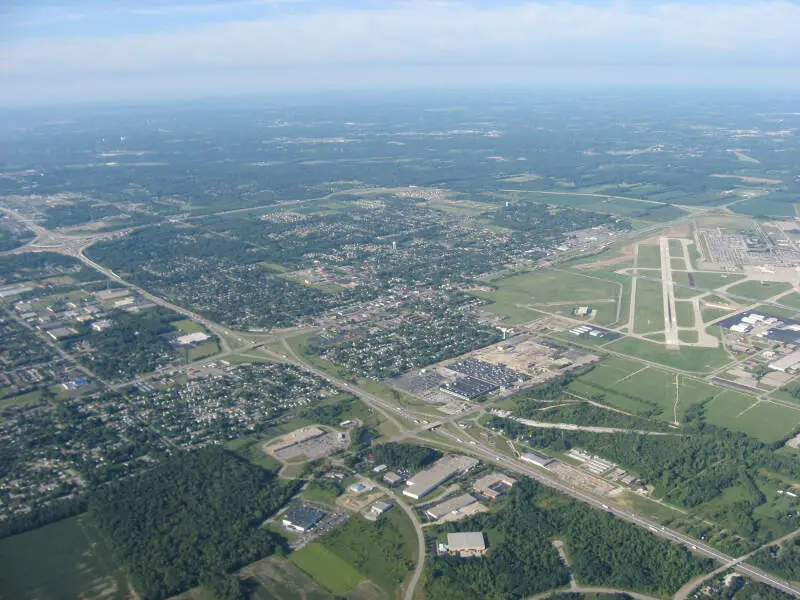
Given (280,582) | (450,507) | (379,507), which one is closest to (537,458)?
(450,507)

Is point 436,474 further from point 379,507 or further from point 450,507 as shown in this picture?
point 379,507

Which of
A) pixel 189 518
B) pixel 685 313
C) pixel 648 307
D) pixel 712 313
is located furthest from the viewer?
pixel 648 307

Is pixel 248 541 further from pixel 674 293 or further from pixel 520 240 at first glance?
pixel 520 240

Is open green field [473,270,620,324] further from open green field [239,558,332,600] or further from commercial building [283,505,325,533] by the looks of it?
open green field [239,558,332,600]

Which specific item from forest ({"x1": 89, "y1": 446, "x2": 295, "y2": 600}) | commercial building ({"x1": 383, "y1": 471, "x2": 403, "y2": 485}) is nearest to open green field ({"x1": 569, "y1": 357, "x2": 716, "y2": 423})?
commercial building ({"x1": 383, "y1": 471, "x2": 403, "y2": 485})

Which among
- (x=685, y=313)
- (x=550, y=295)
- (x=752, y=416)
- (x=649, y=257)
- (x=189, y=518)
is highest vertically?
(x=189, y=518)

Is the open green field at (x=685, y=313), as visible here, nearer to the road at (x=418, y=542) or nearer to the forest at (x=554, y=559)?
the forest at (x=554, y=559)

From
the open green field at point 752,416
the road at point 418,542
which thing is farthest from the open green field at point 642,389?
the road at point 418,542
